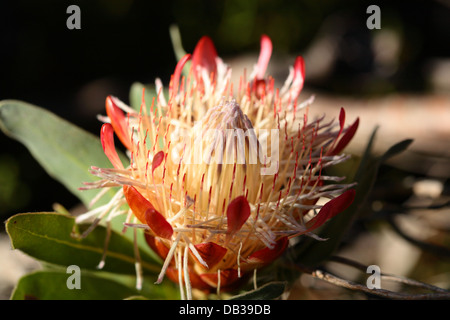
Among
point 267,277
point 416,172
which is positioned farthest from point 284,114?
point 416,172

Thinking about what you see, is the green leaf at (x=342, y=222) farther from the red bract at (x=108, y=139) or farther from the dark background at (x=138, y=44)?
the dark background at (x=138, y=44)

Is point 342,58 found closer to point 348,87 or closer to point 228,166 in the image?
point 348,87

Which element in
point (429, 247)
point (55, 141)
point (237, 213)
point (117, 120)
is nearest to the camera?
point (237, 213)

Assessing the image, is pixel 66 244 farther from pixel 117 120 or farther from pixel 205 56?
pixel 205 56

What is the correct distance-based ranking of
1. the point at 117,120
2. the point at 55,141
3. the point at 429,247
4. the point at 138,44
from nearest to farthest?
1. the point at 117,120
2. the point at 55,141
3. the point at 429,247
4. the point at 138,44

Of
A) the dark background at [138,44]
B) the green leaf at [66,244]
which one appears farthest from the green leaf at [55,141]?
the dark background at [138,44]

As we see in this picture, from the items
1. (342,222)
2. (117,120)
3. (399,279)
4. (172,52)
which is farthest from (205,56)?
(172,52)

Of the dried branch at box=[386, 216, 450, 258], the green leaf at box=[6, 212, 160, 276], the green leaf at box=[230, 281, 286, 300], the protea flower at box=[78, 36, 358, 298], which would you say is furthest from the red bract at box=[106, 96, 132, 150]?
the dried branch at box=[386, 216, 450, 258]
